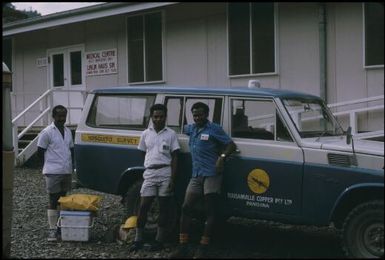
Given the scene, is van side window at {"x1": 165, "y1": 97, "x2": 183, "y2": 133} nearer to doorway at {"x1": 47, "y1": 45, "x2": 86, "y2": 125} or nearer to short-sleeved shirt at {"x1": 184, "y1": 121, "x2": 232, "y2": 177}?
A: short-sleeved shirt at {"x1": 184, "y1": 121, "x2": 232, "y2": 177}

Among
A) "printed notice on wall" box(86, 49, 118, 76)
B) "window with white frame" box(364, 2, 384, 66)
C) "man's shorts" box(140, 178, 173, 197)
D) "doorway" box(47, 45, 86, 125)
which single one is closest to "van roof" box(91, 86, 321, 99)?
"man's shorts" box(140, 178, 173, 197)

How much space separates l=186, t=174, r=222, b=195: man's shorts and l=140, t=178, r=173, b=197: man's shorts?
0.26 meters

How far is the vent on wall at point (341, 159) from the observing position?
6.11m

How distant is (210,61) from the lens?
1311 cm

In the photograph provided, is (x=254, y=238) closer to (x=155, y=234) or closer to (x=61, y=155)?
(x=155, y=234)

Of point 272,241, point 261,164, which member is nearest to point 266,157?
point 261,164

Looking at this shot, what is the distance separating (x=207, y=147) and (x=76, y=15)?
30.7 ft

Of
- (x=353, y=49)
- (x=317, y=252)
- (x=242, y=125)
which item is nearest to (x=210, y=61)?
(x=353, y=49)

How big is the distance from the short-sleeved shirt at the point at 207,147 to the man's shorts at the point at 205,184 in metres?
0.05

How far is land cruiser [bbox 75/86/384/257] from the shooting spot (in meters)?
5.98

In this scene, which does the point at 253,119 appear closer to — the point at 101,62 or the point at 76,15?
the point at 76,15

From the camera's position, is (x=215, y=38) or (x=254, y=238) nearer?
(x=254, y=238)

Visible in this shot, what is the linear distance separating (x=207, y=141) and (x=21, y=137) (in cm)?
956

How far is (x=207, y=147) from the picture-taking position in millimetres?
6621
